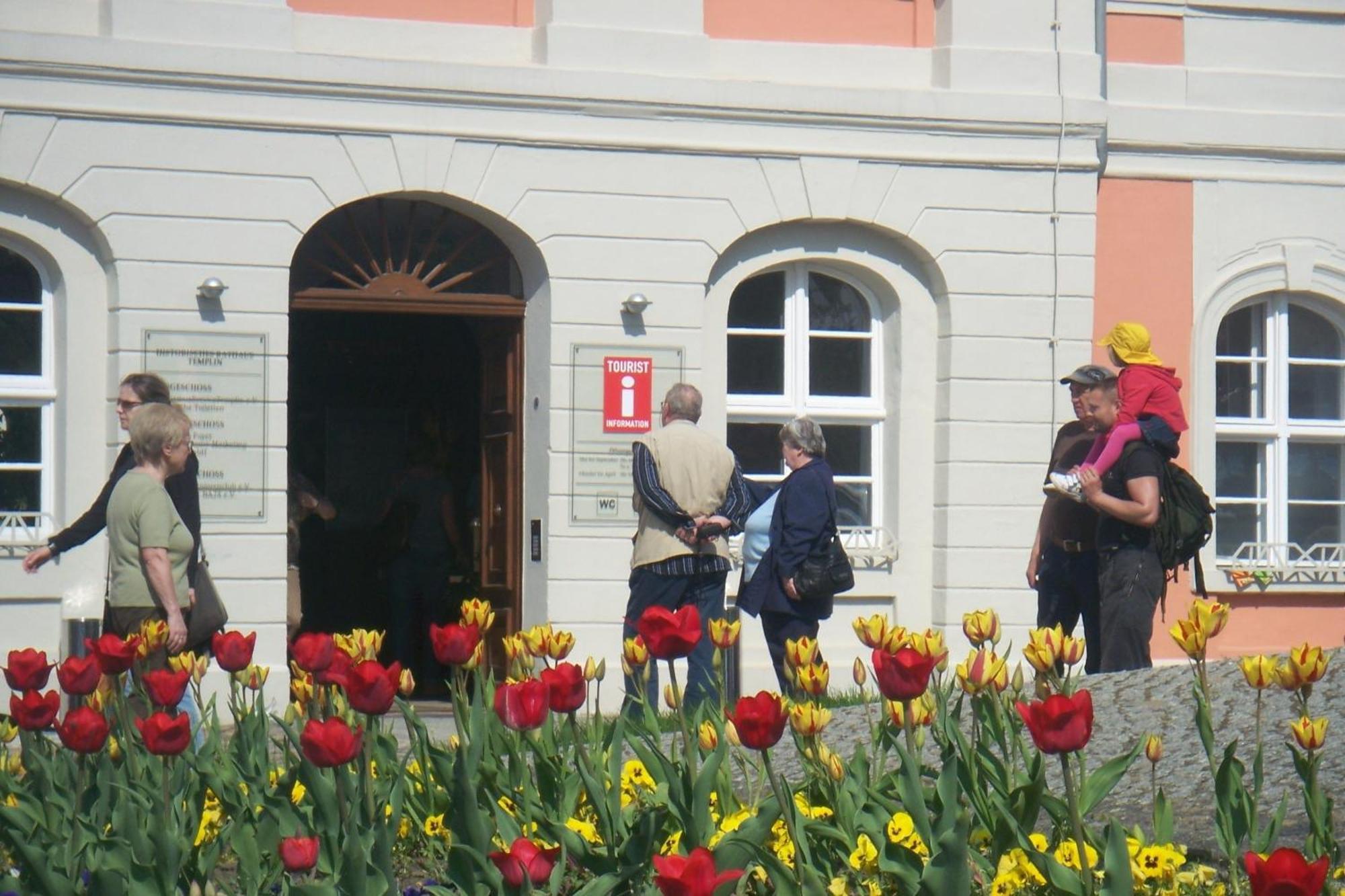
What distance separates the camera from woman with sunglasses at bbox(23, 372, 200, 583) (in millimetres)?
7613

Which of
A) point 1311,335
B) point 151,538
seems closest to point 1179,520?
point 151,538

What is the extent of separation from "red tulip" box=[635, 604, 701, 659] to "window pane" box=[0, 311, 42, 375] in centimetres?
787

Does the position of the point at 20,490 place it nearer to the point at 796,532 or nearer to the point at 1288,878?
the point at 796,532

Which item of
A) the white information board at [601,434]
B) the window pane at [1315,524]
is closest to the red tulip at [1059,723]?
the white information board at [601,434]

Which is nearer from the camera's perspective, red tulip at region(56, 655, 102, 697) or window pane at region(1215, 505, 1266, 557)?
red tulip at region(56, 655, 102, 697)

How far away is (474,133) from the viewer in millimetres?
11508

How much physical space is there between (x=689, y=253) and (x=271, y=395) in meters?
2.56

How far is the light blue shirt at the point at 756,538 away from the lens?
969 centimetres

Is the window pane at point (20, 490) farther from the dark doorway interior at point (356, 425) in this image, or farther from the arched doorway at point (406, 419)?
the dark doorway interior at point (356, 425)

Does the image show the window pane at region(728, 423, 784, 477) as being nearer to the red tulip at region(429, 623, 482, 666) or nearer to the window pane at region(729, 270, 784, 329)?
the window pane at region(729, 270, 784, 329)

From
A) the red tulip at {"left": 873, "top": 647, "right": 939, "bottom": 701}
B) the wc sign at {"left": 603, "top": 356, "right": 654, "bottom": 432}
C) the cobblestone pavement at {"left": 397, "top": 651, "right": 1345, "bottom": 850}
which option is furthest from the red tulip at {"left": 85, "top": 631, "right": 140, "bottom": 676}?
the wc sign at {"left": 603, "top": 356, "right": 654, "bottom": 432}

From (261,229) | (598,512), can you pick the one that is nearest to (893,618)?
(598,512)

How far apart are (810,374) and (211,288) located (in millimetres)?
3698

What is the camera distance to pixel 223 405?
11070 millimetres
